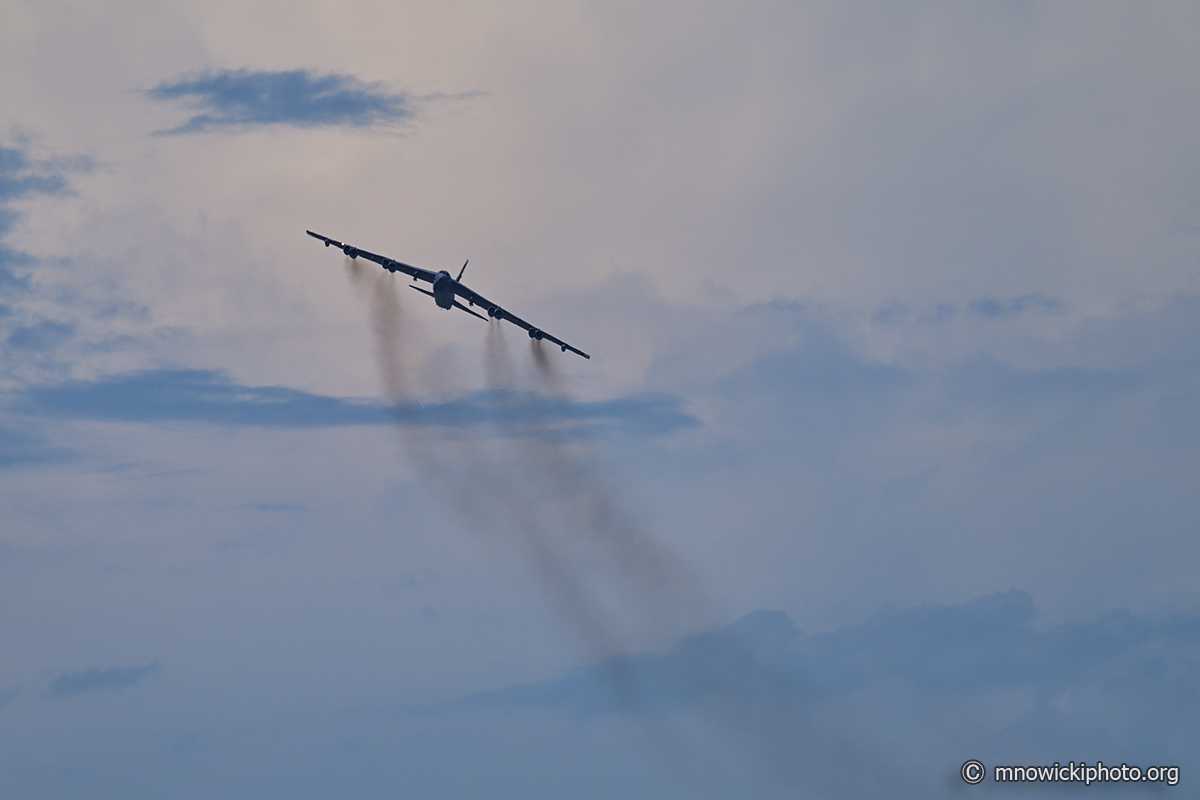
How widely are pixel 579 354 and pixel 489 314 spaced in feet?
40.7

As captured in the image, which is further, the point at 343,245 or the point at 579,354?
the point at 579,354

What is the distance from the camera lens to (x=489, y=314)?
177750 millimetres

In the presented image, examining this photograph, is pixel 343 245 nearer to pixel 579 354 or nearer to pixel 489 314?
pixel 489 314

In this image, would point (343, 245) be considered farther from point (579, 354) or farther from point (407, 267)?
point (579, 354)

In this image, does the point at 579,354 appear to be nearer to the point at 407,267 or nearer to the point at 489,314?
the point at 489,314

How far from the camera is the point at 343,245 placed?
170875mm

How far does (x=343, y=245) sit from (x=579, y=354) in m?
30.7

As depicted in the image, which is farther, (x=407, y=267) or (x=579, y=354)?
(x=579, y=354)

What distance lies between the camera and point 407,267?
557 ft

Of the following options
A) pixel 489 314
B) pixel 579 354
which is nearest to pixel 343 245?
pixel 489 314

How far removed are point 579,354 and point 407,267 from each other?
2468cm

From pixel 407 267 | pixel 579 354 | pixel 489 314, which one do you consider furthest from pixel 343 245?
pixel 579 354

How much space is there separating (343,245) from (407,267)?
7636mm

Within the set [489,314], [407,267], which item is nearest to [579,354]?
[489,314]
